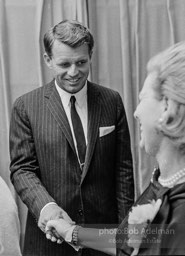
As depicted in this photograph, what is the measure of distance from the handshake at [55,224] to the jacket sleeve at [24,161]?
0.09 meters

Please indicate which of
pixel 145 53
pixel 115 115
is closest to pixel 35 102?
pixel 115 115

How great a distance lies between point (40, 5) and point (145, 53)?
775 millimetres

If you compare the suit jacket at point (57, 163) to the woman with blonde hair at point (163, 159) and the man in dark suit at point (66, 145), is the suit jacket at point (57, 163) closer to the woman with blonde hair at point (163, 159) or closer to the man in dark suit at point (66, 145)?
the man in dark suit at point (66, 145)

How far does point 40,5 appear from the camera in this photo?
10.9ft

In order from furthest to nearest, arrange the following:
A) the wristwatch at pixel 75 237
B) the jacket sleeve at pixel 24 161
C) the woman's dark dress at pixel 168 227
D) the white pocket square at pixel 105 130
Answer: the white pocket square at pixel 105 130, the jacket sleeve at pixel 24 161, the wristwatch at pixel 75 237, the woman's dark dress at pixel 168 227

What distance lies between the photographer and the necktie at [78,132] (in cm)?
248

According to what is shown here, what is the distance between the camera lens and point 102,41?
3.47 meters

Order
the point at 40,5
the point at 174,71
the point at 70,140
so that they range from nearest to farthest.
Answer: the point at 174,71 → the point at 70,140 → the point at 40,5

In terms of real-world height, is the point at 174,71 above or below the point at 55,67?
above

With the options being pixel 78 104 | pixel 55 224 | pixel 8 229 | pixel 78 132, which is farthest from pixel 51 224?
pixel 78 104

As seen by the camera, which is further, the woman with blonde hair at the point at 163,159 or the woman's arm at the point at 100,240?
the woman's arm at the point at 100,240

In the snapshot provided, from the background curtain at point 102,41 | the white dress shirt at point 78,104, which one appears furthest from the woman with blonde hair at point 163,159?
the background curtain at point 102,41

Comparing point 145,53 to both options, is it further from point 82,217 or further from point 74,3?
point 82,217

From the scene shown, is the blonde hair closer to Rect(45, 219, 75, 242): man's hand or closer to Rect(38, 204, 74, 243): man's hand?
Rect(45, 219, 75, 242): man's hand
